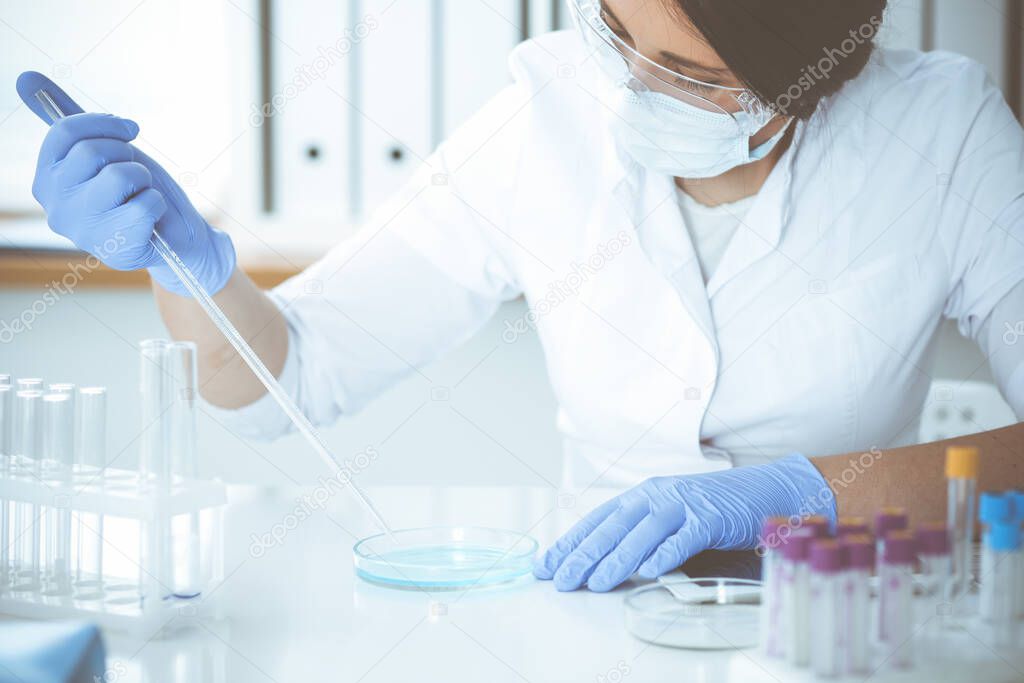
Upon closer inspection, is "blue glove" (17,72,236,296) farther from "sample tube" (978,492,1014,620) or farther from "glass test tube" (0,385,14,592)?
"sample tube" (978,492,1014,620)

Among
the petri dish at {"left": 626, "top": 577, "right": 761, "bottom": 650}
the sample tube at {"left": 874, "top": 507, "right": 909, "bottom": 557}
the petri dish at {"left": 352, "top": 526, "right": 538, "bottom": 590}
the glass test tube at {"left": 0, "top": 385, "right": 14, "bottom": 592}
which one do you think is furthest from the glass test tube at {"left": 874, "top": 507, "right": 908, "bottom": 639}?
the glass test tube at {"left": 0, "top": 385, "right": 14, "bottom": 592}

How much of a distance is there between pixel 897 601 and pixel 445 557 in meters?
0.59

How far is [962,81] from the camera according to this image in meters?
1.62

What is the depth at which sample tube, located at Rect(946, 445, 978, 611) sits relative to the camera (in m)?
0.85

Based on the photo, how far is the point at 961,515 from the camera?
34.2 inches

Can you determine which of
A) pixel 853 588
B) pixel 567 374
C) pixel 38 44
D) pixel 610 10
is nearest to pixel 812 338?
pixel 567 374

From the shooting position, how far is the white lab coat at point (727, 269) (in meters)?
1.56

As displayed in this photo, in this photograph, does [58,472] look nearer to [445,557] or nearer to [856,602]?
[445,557]

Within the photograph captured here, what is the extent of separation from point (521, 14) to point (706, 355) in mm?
1318

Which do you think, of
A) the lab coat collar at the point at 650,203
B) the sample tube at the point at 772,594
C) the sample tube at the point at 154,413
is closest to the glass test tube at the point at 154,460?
the sample tube at the point at 154,413

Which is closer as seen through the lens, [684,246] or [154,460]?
[154,460]

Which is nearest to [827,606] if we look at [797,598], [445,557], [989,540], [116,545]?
[797,598]

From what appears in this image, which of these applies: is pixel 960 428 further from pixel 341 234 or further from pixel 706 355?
pixel 341 234

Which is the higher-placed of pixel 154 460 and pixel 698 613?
pixel 154 460
